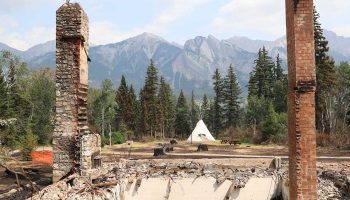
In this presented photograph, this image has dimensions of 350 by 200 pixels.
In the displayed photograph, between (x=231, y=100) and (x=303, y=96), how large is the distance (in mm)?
63017

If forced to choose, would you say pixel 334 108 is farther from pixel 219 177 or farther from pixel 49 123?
pixel 219 177

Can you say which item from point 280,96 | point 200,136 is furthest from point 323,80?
point 200,136

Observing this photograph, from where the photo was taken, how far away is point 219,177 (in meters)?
12.5

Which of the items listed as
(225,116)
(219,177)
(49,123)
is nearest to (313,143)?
(219,177)

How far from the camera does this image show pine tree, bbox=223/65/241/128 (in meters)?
69.6

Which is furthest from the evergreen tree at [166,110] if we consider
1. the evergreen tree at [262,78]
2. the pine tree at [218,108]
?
the evergreen tree at [262,78]

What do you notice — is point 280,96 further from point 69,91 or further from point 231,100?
point 69,91

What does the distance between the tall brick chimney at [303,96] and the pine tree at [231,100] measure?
61.4 meters

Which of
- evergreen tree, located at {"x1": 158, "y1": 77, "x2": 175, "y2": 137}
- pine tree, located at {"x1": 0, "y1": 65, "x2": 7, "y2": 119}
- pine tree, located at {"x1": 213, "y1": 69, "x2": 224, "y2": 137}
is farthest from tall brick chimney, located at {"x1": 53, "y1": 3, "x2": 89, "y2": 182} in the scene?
pine tree, located at {"x1": 213, "y1": 69, "x2": 224, "y2": 137}

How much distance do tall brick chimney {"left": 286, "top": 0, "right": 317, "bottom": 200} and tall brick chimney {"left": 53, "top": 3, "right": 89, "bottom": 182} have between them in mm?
5914

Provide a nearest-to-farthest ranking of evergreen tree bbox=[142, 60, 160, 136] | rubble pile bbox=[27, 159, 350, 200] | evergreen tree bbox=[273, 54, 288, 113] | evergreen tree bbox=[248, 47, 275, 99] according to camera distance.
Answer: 1. rubble pile bbox=[27, 159, 350, 200]
2. evergreen tree bbox=[273, 54, 288, 113]
3. evergreen tree bbox=[248, 47, 275, 99]
4. evergreen tree bbox=[142, 60, 160, 136]

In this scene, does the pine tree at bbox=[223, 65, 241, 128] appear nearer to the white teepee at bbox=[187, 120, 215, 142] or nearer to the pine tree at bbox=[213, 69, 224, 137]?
the pine tree at bbox=[213, 69, 224, 137]

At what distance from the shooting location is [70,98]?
11.2 metres

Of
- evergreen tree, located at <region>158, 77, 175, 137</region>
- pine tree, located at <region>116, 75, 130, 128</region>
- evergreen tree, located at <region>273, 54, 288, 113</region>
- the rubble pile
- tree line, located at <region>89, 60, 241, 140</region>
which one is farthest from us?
evergreen tree, located at <region>158, 77, 175, 137</region>
